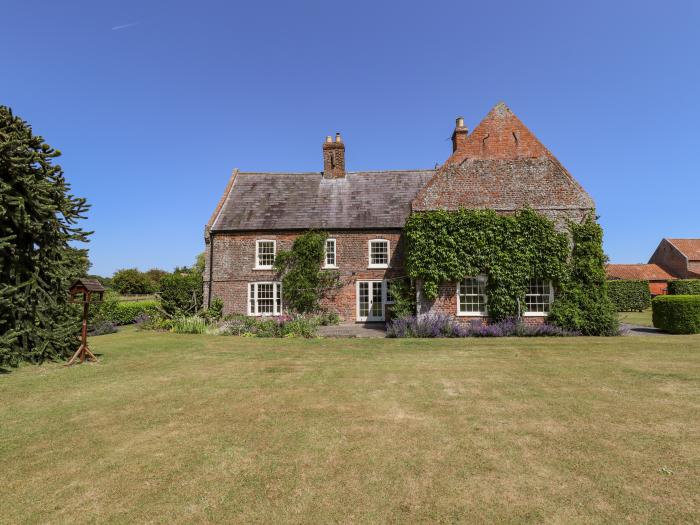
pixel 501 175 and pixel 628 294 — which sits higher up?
pixel 501 175

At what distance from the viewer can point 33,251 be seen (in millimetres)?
10297

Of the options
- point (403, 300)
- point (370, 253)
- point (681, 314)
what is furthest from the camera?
point (370, 253)

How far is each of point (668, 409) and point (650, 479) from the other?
3007 mm

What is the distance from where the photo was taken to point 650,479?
13.6 ft

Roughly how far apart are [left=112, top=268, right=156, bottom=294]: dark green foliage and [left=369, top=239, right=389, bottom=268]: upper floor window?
35758 mm

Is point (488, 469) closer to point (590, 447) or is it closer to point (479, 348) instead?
point (590, 447)

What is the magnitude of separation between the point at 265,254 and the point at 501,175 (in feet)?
45.3

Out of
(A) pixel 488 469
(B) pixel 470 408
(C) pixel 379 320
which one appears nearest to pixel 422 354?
(B) pixel 470 408

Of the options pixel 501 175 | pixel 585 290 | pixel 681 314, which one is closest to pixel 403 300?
pixel 501 175

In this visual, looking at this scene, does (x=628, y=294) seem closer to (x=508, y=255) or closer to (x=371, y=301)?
(x=508, y=255)

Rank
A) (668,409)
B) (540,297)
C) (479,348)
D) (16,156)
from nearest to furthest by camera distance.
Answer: (668,409), (16,156), (479,348), (540,297)

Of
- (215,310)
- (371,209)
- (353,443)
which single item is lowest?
(353,443)

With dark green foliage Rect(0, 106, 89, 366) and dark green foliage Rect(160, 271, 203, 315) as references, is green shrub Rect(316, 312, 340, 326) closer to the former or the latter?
dark green foliage Rect(160, 271, 203, 315)

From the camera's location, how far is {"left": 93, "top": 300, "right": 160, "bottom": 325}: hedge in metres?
21.1
